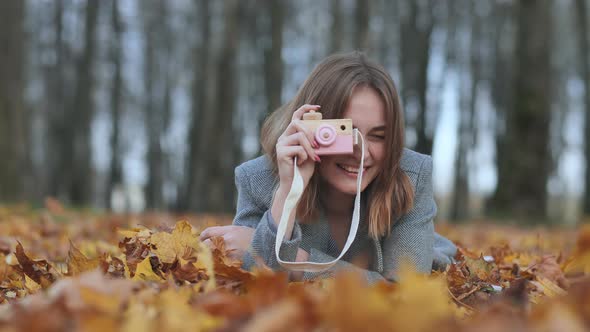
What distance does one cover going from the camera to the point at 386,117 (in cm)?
228

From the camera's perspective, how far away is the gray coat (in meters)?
2.19

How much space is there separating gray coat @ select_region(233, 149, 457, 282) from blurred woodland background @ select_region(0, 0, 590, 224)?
7.37 meters

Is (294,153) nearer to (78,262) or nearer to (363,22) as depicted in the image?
(78,262)

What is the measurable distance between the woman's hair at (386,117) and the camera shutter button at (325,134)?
8.2 inches

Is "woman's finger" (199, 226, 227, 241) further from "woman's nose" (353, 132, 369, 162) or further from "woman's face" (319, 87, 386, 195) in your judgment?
"woman's nose" (353, 132, 369, 162)

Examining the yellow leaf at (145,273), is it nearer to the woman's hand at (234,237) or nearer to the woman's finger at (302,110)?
the woman's hand at (234,237)

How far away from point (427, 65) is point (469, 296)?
1288 centimetres

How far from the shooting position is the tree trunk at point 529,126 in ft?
30.8

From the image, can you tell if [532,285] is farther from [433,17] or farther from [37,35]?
[37,35]

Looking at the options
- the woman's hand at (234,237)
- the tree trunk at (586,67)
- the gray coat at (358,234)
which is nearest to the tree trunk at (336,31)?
the tree trunk at (586,67)

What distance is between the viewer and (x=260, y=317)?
0.98 m

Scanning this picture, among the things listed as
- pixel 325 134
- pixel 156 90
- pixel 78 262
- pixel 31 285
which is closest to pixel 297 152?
pixel 325 134

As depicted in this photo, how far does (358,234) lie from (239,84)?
20175 mm

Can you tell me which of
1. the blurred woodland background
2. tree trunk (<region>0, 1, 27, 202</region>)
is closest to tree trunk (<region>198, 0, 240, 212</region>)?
the blurred woodland background
